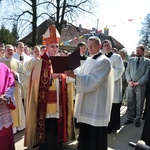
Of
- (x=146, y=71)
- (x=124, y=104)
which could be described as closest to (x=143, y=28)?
(x=124, y=104)

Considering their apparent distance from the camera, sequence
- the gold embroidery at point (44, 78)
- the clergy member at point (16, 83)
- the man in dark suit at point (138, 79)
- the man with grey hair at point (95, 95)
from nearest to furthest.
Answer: the man with grey hair at point (95, 95) → the gold embroidery at point (44, 78) → the clergy member at point (16, 83) → the man in dark suit at point (138, 79)

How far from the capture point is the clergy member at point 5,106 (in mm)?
2969

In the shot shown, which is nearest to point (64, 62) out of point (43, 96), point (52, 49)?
point (52, 49)

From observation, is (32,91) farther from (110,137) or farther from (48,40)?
(110,137)

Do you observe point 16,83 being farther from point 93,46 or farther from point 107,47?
point 93,46

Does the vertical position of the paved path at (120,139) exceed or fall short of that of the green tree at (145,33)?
it falls short

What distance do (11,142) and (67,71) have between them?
1294 mm

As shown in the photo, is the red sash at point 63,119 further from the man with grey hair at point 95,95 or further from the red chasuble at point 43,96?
the man with grey hair at point 95,95

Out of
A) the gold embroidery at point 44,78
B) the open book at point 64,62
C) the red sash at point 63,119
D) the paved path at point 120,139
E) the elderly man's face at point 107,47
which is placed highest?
the elderly man's face at point 107,47

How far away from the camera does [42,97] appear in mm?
3740

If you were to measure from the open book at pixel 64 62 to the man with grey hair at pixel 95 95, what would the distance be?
Answer: 9cm

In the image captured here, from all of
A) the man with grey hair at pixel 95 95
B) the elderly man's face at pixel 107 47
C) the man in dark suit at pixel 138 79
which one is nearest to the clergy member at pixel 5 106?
the man with grey hair at pixel 95 95

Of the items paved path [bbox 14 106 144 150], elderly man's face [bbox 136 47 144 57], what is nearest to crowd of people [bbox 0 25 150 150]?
paved path [bbox 14 106 144 150]

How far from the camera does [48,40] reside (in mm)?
3807
